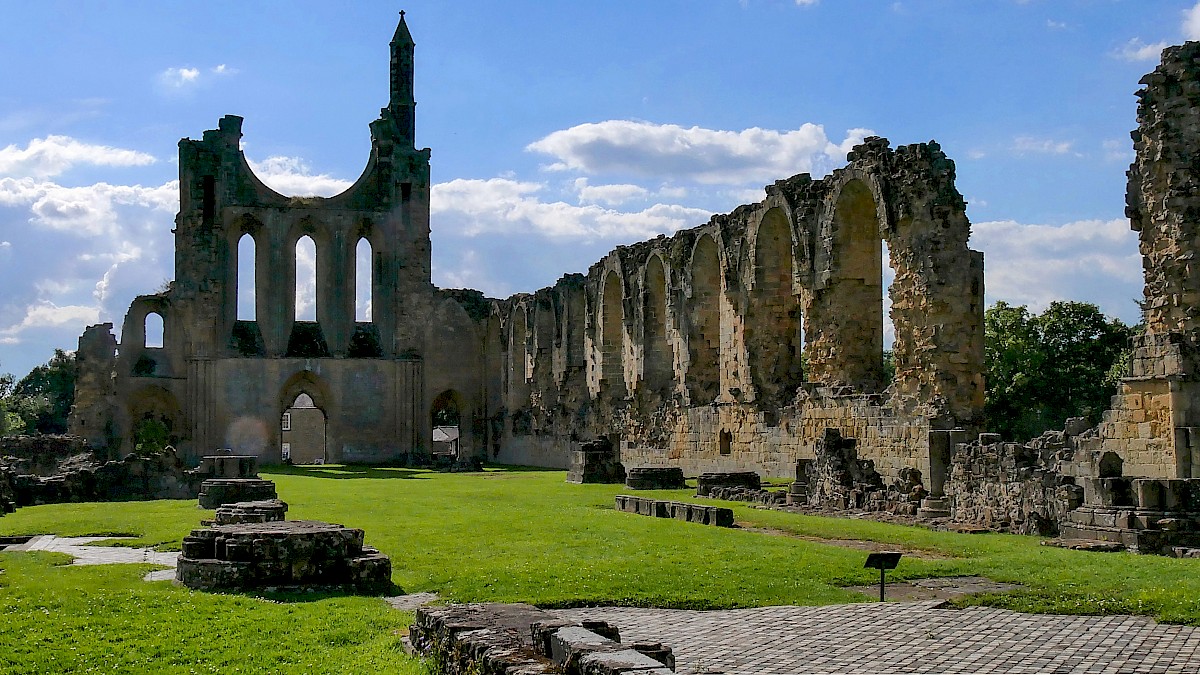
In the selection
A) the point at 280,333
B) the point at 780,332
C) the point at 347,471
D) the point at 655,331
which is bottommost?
the point at 347,471

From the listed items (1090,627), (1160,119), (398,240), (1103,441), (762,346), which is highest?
(398,240)

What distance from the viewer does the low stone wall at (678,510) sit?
14.5m

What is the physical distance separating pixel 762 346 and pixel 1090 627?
18.3 meters

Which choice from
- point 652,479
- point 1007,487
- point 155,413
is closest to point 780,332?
point 652,479

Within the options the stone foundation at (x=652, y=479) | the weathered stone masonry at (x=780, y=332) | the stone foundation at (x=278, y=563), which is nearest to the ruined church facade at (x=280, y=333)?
the weathered stone masonry at (x=780, y=332)

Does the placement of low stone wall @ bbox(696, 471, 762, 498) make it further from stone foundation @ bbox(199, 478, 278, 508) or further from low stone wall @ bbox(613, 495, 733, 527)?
stone foundation @ bbox(199, 478, 278, 508)

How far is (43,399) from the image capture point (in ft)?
217

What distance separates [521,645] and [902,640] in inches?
93.5

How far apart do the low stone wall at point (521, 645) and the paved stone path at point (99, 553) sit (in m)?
4.01

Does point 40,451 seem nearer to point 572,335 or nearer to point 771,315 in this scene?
point 572,335

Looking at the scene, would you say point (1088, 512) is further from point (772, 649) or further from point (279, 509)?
point (279, 509)

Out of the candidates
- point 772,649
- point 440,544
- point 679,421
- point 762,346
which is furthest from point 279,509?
point 679,421

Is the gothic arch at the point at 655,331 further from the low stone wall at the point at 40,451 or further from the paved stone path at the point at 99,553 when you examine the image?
the paved stone path at the point at 99,553

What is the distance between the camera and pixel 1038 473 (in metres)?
13.6
